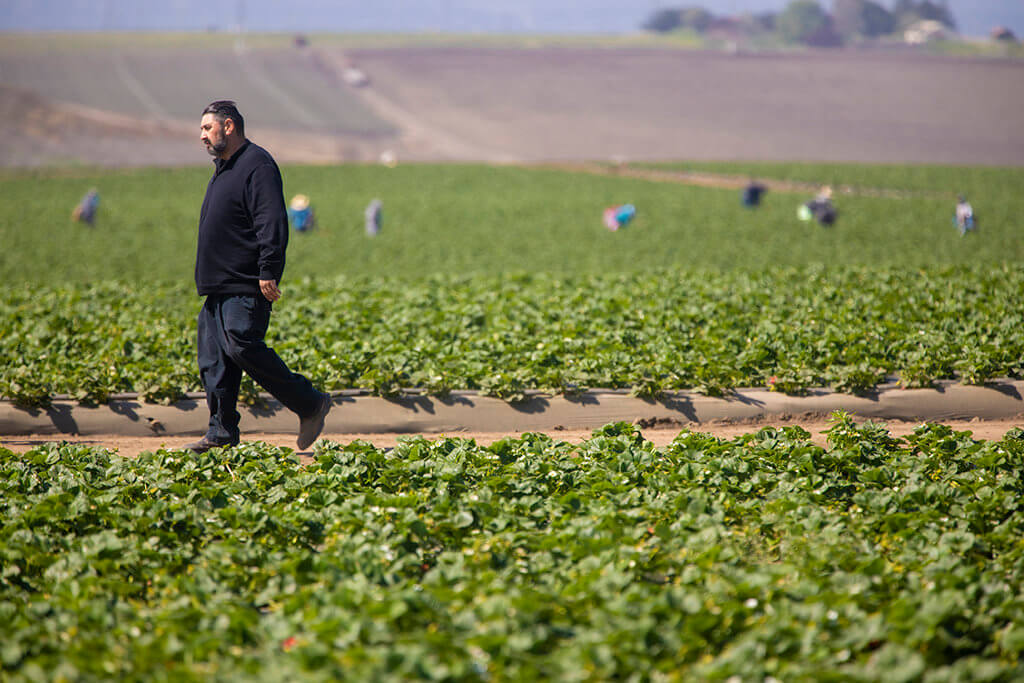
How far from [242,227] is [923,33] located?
164124 millimetres

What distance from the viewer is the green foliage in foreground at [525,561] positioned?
138 inches

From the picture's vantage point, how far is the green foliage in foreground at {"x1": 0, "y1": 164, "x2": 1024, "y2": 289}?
1952 centimetres

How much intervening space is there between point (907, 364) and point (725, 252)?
13.4 metres

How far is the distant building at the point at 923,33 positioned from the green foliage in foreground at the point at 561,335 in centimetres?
14272

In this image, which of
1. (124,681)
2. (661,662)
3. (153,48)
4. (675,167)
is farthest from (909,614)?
(153,48)

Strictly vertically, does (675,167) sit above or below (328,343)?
above

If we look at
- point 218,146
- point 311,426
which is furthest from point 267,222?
point 311,426

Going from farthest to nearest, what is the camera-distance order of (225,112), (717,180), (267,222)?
(717,180) < (225,112) < (267,222)

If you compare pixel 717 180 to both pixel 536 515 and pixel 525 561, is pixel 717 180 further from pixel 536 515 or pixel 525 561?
pixel 525 561

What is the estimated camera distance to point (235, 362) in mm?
6176

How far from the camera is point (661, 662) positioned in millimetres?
3453

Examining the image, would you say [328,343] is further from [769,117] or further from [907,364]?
[769,117]

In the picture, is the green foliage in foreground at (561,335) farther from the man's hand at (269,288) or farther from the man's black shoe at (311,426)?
the man's hand at (269,288)

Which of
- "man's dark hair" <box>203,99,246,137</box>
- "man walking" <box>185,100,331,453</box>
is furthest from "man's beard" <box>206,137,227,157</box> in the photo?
"man's dark hair" <box>203,99,246,137</box>
